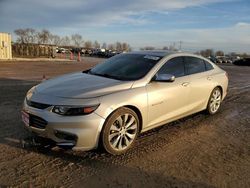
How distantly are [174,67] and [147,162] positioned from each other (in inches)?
90.2

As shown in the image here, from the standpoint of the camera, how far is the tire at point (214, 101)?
7460 mm

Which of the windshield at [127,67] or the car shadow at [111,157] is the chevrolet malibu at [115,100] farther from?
the car shadow at [111,157]

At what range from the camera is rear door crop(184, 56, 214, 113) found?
660 cm

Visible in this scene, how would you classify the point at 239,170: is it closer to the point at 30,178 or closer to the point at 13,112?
the point at 30,178

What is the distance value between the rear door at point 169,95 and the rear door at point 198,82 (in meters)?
0.21

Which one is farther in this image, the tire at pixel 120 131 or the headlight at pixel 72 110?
the tire at pixel 120 131

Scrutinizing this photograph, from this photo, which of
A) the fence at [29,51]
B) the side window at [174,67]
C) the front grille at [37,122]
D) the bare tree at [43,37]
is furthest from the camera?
the bare tree at [43,37]

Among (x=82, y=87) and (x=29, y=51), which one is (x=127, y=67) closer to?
(x=82, y=87)

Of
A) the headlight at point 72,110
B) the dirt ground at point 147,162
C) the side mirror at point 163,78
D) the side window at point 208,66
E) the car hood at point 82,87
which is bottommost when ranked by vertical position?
the dirt ground at point 147,162

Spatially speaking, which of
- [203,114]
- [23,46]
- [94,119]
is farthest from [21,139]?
[23,46]

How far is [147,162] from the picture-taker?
4648 mm

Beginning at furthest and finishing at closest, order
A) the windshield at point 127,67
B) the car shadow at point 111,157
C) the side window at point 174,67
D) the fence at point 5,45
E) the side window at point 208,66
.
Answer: the fence at point 5,45 → the side window at point 208,66 → the side window at point 174,67 → the windshield at point 127,67 → the car shadow at point 111,157

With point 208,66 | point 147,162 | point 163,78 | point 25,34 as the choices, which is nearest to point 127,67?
point 163,78

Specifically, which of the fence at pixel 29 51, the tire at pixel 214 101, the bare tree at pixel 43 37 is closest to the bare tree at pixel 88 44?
the bare tree at pixel 43 37
